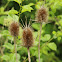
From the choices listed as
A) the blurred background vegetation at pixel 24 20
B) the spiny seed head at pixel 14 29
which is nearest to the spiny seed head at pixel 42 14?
the blurred background vegetation at pixel 24 20

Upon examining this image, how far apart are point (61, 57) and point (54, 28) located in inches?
33.4

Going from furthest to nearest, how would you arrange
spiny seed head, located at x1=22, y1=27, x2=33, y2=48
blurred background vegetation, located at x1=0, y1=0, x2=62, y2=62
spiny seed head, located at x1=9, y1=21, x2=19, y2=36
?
1. blurred background vegetation, located at x1=0, y1=0, x2=62, y2=62
2. spiny seed head, located at x1=9, y1=21, x2=19, y2=36
3. spiny seed head, located at x1=22, y1=27, x2=33, y2=48

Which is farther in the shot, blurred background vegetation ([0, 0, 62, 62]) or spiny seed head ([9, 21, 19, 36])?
blurred background vegetation ([0, 0, 62, 62])

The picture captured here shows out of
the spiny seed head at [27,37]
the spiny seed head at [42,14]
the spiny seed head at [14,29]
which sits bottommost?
the spiny seed head at [27,37]

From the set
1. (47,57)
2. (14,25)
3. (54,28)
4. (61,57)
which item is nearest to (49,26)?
(54,28)

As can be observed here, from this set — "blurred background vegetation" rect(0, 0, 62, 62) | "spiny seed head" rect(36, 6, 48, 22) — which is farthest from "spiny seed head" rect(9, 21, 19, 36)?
"spiny seed head" rect(36, 6, 48, 22)

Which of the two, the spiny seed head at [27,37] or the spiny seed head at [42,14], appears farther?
the spiny seed head at [42,14]

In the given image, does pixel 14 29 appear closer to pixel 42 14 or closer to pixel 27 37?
pixel 27 37

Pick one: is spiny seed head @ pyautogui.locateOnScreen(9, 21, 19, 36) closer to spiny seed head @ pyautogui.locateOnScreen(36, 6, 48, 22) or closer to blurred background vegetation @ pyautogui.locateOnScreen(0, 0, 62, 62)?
blurred background vegetation @ pyautogui.locateOnScreen(0, 0, 62, 62)

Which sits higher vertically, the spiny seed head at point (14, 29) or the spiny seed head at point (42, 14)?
the spiny seed head at point (42, 14)

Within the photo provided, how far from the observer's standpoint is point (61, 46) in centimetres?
319

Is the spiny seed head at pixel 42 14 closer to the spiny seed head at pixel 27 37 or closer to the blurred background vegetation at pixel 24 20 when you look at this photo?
the blurred background vegetation at pixel 24 20

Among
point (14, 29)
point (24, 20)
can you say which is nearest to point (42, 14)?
point (14, 29)

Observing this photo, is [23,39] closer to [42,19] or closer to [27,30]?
[27,30]
